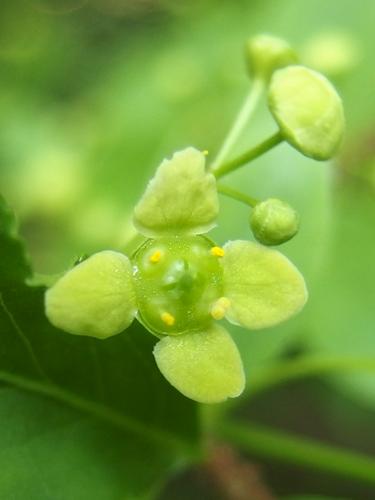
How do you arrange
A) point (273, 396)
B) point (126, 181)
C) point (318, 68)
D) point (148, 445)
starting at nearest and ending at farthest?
point (148, 445) → point (318, 68) → point (126, 181) → point (273, 396)

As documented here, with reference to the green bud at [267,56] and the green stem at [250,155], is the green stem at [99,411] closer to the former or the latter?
the green stem at [250,155]

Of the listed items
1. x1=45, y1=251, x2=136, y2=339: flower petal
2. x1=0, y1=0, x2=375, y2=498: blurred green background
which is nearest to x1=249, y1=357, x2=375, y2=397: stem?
x1=0, y1=0, x2=375, y2=498: blurred green background

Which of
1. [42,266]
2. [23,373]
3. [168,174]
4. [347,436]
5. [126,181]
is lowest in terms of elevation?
[347,436]

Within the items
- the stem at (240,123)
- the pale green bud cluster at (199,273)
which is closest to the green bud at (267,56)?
the stem at (240,123)

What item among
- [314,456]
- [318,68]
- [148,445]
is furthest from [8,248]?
[318,68]

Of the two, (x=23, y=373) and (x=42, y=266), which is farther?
(x=42, y=266)

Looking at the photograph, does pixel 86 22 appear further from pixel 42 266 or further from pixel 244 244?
pixel 244 244
